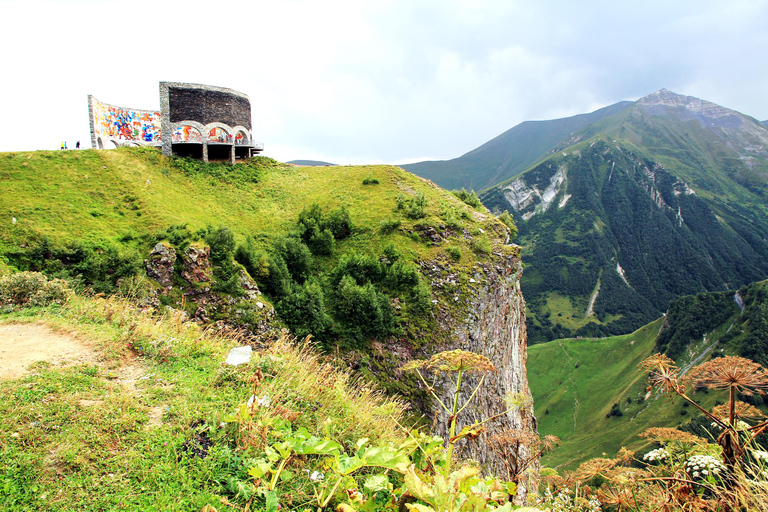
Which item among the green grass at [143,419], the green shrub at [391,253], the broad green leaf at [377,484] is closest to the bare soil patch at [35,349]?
the green grass at [143,419]

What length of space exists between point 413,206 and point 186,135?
23.7m

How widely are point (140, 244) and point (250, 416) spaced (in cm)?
2199

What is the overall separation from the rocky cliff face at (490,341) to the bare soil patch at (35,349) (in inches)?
690

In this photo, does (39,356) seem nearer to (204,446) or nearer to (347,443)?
(204,446)

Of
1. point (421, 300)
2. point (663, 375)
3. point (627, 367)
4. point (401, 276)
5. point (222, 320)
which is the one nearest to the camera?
point (663, 375)

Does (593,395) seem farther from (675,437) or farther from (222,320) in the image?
(675,437)

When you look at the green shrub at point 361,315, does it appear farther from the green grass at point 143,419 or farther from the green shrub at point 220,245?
the green grass at point 143,419

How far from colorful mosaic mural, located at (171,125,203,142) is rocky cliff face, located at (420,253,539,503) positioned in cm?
2723

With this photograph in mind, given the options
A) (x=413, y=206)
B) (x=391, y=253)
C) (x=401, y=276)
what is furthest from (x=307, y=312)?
(x=413, y=206)

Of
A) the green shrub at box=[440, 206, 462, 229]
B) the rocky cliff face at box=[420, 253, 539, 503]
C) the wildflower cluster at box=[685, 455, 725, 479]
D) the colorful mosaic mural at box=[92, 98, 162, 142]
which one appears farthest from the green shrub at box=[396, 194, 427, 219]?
the colorful mosaic mural at box=[92, 98, 162, 142]

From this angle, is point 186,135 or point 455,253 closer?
point 455,253

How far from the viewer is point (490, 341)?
2606cm

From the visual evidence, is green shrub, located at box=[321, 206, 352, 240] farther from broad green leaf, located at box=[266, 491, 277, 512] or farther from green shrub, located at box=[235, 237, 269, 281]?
broad green leaf, located at box=[266, 491, 277, 512]

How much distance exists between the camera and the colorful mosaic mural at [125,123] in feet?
113
